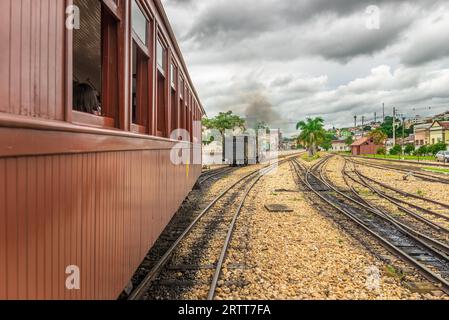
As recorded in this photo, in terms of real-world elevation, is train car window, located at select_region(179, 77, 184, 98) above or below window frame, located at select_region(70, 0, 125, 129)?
above

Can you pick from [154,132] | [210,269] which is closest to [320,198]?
[210,269]

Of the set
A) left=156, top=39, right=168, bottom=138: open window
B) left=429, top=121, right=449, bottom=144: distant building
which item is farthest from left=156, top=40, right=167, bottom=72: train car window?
left=429, top=121, right=449, bottom=144: distant building

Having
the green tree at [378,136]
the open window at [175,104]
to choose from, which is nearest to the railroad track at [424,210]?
the open window at [175,104]

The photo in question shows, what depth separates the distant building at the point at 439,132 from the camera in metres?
58.2

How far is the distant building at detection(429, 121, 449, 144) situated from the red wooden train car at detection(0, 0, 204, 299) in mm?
67205

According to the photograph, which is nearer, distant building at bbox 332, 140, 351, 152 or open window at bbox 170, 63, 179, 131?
open window at bbox 170, 63, 179, 131

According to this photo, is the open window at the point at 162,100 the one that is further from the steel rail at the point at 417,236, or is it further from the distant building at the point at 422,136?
the distant building at the point at 422,136

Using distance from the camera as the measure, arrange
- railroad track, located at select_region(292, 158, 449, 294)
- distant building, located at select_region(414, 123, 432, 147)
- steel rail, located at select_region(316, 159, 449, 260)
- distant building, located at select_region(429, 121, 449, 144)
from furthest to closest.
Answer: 1. distant building, located at select_region(414, 123, 432, 147)
2. distant building, located at select_region(429, 121, 449, 144)
3. steel rail, located at select_region(316, 159, 449, 260)
4. railroad track, located at select_region(292, 158, 449, 294)

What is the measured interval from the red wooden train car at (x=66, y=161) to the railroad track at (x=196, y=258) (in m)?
0.60

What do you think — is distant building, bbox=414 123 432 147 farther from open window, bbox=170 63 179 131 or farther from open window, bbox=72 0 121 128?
open window, bbox=72 0 121 128

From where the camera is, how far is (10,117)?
1.46 metres

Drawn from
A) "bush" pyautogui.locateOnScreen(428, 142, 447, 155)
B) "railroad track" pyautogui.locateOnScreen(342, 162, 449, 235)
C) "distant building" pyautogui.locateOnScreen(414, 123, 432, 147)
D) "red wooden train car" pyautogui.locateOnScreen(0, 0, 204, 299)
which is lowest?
"railroad track" pyautogui.locateOnScreen(342, 162, 449, 235)

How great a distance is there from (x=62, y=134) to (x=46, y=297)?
0.93 m

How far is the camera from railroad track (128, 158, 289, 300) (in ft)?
14.0
